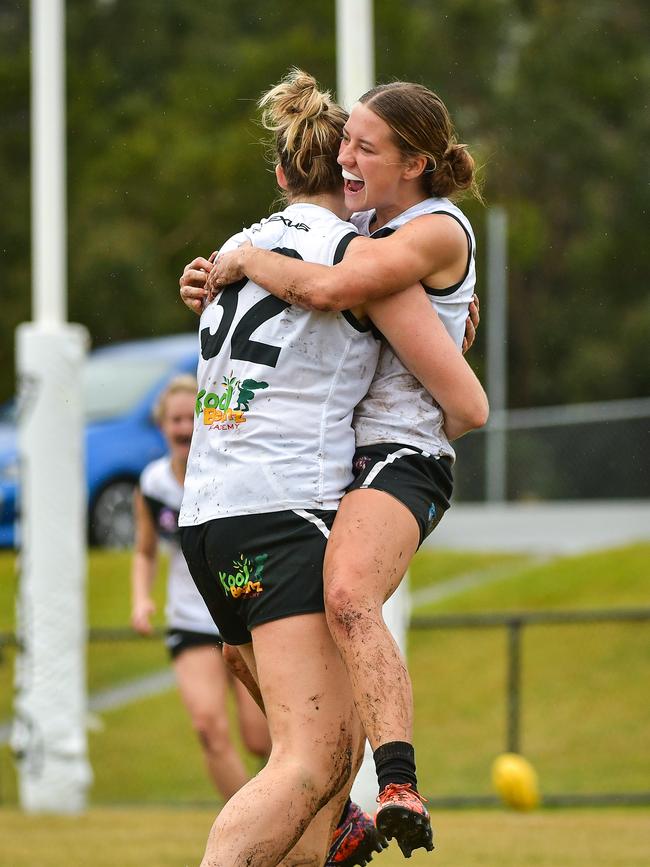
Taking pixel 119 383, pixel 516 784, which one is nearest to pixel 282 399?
pixel 516 784

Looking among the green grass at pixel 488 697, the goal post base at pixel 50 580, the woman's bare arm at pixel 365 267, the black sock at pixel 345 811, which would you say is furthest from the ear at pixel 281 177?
the green grass at pixel 488 697

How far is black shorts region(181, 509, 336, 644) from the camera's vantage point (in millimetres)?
3645

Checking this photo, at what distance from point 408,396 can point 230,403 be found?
0.43 metres

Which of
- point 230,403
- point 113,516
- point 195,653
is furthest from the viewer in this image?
point 113,516

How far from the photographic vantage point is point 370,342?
378 centimetres

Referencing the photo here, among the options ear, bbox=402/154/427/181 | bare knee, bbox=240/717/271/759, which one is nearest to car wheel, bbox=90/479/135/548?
bare knee, bbox=240/717/271/759

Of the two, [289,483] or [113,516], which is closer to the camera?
[289,483]

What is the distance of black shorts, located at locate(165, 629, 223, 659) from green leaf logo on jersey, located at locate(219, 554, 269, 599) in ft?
10.2

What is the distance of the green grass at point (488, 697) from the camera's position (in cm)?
1186

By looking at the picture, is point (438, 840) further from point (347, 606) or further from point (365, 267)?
point (365, 267)

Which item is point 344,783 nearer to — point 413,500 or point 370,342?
point 413,500

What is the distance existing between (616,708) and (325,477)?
9477 mm

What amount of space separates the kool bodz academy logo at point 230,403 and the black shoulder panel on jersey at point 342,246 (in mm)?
343

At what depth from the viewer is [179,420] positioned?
6.98m
